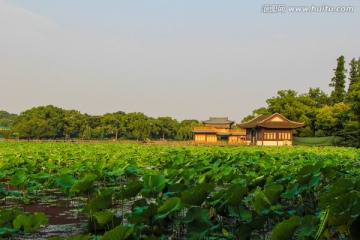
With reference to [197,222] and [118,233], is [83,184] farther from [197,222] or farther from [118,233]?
[118,233]

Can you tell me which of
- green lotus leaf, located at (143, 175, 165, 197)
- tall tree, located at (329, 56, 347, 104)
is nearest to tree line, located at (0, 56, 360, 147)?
tall tree, located at (329, 56, 347, 104)

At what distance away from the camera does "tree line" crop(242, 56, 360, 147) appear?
28078 mm

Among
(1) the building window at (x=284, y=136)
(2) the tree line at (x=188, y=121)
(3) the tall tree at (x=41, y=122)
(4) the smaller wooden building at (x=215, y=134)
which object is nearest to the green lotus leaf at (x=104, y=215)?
(2) the tree line at (x=188, y=121)

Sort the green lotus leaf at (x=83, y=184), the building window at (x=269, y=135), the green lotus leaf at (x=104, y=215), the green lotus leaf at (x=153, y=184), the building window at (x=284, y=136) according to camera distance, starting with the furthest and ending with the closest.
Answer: the building window at (x=284, y=136), the building window at (x=269, y=135), the green lotus leaf at (x=83, y=184), the green lotus leaf at (x=153, y=184), the green lotus leaf at (x=104, y=215)

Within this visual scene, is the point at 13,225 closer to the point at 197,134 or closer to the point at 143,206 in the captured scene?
the point at 143,206

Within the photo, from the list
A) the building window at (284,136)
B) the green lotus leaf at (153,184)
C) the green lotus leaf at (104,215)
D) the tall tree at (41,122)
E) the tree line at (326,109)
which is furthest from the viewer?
the tall tree at (41,122)

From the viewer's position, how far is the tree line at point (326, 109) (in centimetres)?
2808

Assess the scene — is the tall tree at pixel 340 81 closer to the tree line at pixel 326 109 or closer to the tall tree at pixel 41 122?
the tree line at pixel 326 109

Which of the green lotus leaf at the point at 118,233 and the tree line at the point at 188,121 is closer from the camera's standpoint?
the green lotus leaf at the point at 118,233

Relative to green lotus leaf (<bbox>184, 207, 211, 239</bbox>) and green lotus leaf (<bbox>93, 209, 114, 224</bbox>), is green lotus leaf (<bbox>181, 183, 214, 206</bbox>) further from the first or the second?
green lotus leaf (<bbox>93, 209, 114, 224</bbox>)

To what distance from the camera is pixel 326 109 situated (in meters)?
32.5

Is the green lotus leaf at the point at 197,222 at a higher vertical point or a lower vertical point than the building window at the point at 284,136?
lower

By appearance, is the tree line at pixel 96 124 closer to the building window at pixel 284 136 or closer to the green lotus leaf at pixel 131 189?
the building window at pixel 284 136

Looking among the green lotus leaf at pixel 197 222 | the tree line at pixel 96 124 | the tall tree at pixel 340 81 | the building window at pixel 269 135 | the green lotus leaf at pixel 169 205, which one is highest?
the tall tree at pixel 340 81
